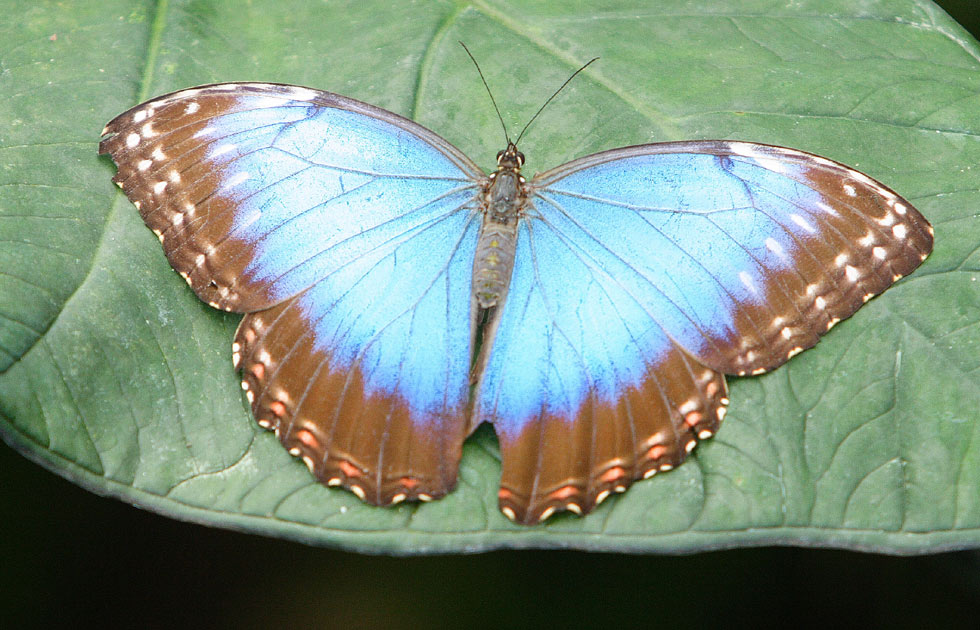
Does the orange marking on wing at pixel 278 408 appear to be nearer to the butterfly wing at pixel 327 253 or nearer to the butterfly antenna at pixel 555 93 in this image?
the butterfly wing at pixel 327 253

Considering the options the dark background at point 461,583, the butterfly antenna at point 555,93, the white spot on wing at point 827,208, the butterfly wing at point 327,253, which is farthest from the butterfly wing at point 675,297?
the dark background at point 461,583

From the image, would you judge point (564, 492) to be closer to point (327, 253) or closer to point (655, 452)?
point (655, 452)

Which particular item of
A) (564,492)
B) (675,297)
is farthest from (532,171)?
(564,492)

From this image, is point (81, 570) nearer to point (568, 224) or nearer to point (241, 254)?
point (241, 254)

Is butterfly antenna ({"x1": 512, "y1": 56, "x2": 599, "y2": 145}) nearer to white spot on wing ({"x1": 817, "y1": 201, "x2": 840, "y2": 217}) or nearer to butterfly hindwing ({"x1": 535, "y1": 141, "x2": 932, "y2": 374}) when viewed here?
butterfly hindwing ({"x1": 535, "y1": 141, "x2": 932, "y2": 374})

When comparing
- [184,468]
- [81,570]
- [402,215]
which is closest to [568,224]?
[402,215]
